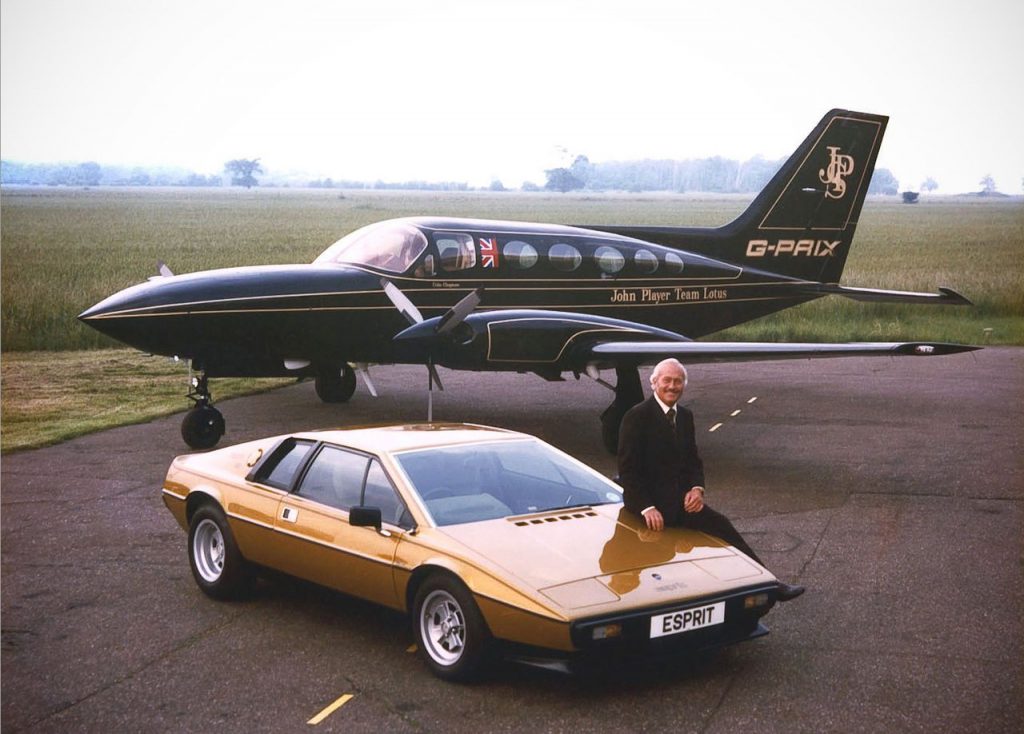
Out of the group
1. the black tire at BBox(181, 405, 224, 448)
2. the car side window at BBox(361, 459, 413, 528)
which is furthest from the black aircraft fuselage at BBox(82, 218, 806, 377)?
the car side window at BBox(361, 459, 413, 528)

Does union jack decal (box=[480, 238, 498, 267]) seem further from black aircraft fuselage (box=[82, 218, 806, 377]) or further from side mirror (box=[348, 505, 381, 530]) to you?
side mirror (box=[348, 505, 381, 530])

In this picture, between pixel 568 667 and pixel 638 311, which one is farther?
pixel 638 311

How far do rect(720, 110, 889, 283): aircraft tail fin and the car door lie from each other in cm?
1409

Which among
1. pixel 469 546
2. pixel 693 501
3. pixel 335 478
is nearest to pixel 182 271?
pixel 335 478

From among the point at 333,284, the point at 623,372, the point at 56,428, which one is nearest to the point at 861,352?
the point at 623,372

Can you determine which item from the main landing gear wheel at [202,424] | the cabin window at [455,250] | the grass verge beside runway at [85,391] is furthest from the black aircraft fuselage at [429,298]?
the grass verge beside runway at [85,391]

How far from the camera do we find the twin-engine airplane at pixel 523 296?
46.4ft

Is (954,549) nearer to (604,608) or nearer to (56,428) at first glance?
(604,608)

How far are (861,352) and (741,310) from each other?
7.42 metres

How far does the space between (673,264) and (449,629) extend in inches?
504

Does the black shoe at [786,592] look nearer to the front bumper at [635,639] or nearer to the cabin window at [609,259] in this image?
the front bumper at [635,639]

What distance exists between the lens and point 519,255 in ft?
56.0

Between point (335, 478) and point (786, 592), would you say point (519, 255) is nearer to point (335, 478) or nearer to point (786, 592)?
point (335, 478)

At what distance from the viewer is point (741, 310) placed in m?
19.8
